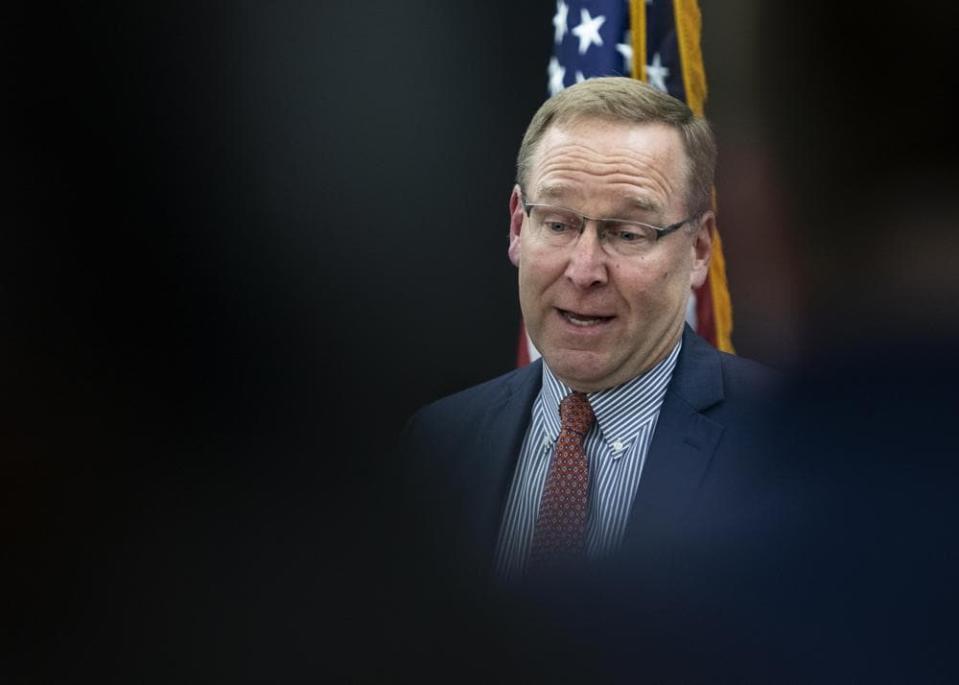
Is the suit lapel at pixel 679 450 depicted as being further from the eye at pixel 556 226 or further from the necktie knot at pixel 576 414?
the eye at pixel 556 226

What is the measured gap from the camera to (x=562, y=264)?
3.17 feet

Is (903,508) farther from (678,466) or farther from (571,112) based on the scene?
(571,112)

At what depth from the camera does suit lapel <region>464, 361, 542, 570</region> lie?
1.00 m

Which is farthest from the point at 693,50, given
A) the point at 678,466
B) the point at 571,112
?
the point at 678,466

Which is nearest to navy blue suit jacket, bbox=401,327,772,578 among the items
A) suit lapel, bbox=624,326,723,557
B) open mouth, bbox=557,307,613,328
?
suit lapel, bbox=624,326,723,557

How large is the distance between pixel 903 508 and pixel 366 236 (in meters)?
0.45

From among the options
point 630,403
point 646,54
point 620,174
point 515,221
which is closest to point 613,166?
point 620,174

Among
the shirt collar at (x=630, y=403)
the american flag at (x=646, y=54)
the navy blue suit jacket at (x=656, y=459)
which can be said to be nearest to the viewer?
the navy blue suit jacket at (x=656, y=459)

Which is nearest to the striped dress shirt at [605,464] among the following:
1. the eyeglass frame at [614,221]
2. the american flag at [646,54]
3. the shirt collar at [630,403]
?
the shirt collar at [630,403]

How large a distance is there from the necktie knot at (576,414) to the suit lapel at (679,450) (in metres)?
0.07

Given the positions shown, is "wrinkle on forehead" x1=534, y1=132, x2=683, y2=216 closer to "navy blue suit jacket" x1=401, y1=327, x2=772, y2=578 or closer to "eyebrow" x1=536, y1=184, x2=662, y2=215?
"eyebrow" x1=536, y1=184, x2=662, y2=215

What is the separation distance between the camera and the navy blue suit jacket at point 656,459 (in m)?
0.92

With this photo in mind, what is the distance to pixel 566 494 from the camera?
1.03 meters

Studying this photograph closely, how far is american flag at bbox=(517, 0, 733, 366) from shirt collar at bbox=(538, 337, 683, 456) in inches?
9.3
